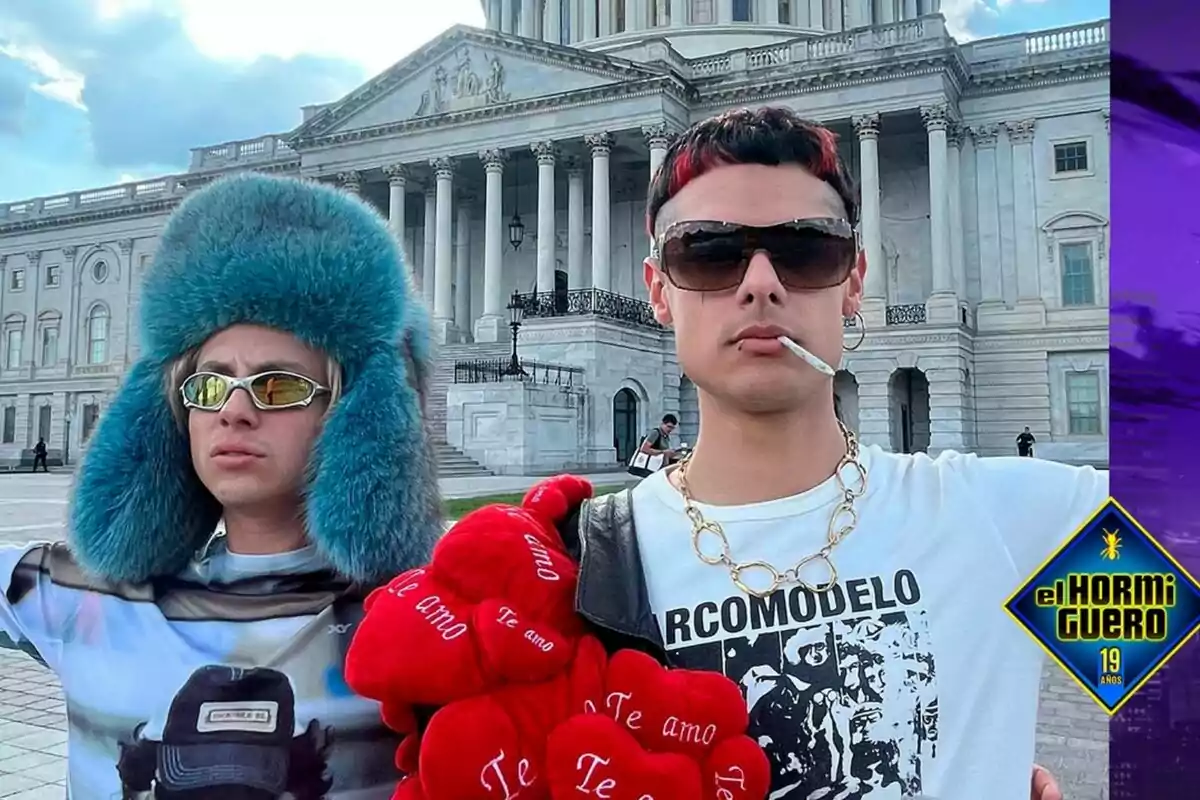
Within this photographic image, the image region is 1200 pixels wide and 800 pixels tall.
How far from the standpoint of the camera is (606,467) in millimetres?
28656

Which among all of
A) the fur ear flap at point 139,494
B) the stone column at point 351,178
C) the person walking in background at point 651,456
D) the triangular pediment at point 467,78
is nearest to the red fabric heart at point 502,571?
the fur ear flap at point 139,494

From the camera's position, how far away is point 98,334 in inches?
1932

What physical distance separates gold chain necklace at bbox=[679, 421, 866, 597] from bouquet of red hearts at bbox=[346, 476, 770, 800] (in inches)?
10.4

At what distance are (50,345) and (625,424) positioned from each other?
1485 inches

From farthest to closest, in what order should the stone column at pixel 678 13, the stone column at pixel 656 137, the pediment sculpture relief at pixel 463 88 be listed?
1. the stone column at pixel 678 13
2. the pediment sculpture relief at pixel 463 88
3. the stone column at pixel 656 137

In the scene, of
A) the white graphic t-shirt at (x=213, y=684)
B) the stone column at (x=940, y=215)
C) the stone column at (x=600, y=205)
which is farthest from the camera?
the stone column at (x=600, y=205)

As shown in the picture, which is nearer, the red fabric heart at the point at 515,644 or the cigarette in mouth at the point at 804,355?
the red fabric heart at the point at 515,644

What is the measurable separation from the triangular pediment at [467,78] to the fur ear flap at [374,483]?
31482 millimetres

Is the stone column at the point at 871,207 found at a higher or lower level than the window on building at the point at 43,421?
higher

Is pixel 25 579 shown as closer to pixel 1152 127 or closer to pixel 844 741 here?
pixel 844 741

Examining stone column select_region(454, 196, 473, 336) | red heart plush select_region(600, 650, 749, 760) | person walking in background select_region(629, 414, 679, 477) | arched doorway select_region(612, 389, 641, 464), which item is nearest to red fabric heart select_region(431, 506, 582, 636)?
red heart plush select_region(600, 650, 749, 760)

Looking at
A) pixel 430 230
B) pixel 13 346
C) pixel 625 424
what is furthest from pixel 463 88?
pixel 13 346

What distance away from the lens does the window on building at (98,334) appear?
48.9m

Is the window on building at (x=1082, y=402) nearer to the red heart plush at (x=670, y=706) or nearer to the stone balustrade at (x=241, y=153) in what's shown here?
the red heart plush at (x=670, y=706)
